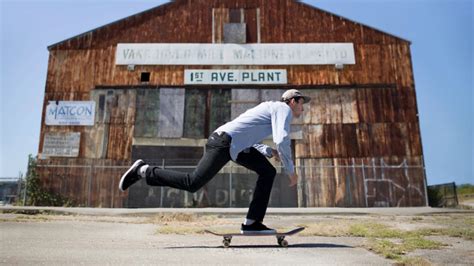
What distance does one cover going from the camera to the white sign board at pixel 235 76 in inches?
747

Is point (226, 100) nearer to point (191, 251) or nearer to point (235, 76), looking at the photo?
point (235, 76)

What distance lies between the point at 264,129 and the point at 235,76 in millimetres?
15035

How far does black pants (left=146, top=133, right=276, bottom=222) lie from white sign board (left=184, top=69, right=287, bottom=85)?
14845 millimetres

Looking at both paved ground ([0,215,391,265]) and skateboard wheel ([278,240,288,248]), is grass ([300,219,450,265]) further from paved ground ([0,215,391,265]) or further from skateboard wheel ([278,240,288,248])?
skateboard wheel ([278,240,288,248])

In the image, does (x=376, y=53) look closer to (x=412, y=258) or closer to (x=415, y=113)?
(x=415, y=113)

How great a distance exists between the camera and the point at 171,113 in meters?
18.6

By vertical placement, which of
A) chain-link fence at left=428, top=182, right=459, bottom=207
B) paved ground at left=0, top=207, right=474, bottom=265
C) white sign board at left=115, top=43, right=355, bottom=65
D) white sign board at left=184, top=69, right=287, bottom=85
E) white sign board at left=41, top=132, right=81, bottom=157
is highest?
white sign board at left=115, top=43, right=355, bottom=65

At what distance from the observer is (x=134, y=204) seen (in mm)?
17219

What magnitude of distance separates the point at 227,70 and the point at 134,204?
812cm

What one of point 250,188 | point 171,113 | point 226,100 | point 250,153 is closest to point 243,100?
point 226,100

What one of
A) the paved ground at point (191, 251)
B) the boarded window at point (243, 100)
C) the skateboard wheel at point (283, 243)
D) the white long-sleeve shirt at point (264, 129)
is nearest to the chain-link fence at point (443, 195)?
the boarded window at point (243, 100)

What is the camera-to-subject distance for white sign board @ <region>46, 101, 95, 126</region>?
18.5 metres

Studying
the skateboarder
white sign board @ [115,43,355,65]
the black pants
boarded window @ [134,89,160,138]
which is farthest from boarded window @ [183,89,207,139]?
the black pants

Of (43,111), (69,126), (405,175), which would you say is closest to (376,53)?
(405,175)
